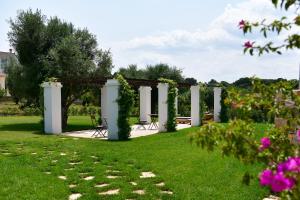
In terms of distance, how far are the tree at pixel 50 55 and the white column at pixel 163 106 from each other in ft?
14.3

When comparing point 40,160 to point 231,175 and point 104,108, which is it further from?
point 104,108

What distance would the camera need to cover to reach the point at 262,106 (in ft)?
10.3

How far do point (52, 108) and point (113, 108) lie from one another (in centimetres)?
331

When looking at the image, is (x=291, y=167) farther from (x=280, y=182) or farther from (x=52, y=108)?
(x=52, y=108)

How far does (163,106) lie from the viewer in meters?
17.2

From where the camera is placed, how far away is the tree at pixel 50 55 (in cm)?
1939

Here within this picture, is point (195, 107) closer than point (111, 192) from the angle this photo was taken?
No

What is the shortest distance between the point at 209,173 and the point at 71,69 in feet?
42.6

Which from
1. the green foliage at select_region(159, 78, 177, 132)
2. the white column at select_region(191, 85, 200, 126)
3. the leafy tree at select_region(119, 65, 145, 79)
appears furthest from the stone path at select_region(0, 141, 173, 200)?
the leafy tree at select_region(119, 65, 145, 79)

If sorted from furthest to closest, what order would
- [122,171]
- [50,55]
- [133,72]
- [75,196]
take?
1. [133,72]
2. [50,55]
3. [122,171]
4. [75,196]

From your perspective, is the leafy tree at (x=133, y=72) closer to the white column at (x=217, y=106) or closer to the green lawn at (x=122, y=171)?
the white column at (x=217, y=106)

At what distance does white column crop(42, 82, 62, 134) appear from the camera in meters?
16.7

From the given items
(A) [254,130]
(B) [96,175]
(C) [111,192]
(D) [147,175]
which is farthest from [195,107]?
(A) [254,130]

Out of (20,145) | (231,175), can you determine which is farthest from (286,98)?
(20,145)
